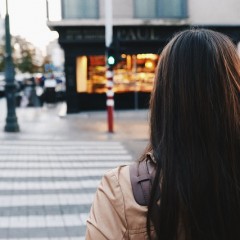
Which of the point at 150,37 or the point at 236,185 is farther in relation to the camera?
the point at 150,37

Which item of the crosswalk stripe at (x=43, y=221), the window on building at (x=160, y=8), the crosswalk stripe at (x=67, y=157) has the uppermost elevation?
the window on building at (x=160, y=8)

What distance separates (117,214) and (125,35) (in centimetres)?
2019

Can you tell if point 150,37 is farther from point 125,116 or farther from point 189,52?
point 189,52

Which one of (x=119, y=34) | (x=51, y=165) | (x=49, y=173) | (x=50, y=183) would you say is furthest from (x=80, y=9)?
(x=50, y=183)

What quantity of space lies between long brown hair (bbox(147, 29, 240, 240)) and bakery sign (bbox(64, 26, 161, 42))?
19497 millimetres

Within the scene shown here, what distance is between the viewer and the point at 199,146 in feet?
5.00

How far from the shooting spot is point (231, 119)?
5.07 ft

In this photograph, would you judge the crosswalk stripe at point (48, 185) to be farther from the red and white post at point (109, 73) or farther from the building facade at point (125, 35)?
the building facade at point (125, 35)

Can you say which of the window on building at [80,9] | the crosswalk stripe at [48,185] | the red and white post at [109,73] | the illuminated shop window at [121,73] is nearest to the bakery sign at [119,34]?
the window on building at [80,9]

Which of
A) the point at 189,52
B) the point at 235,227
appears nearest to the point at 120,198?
the point at 235,227

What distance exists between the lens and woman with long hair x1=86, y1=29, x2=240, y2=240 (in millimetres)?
1471

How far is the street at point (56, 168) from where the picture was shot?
6473mm

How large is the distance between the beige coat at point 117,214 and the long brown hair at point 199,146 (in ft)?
0.22

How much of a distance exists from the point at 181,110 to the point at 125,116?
1937 cm
